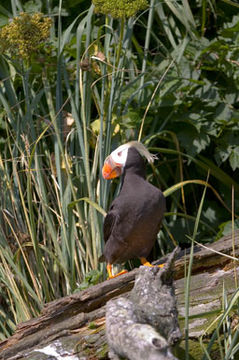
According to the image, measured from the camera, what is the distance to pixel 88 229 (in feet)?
11.4

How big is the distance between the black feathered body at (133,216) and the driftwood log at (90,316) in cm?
21

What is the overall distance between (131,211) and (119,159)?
1.05 feet

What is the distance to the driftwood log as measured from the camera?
229cm

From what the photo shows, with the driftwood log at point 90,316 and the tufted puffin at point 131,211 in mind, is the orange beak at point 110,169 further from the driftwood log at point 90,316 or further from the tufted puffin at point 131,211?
the driftwood log at point 90,316

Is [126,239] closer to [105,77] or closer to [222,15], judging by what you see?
[105,77]

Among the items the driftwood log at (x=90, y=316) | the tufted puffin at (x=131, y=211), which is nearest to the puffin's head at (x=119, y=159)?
the tufted puffin at (x=131, y=211)

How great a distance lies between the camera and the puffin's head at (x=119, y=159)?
3074mm

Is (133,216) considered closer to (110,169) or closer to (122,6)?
(110,169)

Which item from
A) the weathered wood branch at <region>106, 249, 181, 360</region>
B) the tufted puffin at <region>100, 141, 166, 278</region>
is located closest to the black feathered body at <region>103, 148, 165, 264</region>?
the tufted puffin at <region>100, 141, 166, 278</region>

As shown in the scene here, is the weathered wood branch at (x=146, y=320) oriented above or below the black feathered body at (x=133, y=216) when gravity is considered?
above

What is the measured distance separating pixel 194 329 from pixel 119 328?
2.39ft

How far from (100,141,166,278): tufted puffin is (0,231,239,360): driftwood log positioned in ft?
0.69

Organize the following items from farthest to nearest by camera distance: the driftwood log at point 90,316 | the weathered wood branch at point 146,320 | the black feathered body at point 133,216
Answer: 1. the black feathered body at point 133,216
2. the driftwood log at point 90,316
3. the weathered wood branch at point 146,320

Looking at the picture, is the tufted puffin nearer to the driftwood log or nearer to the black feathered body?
the black feathered body
